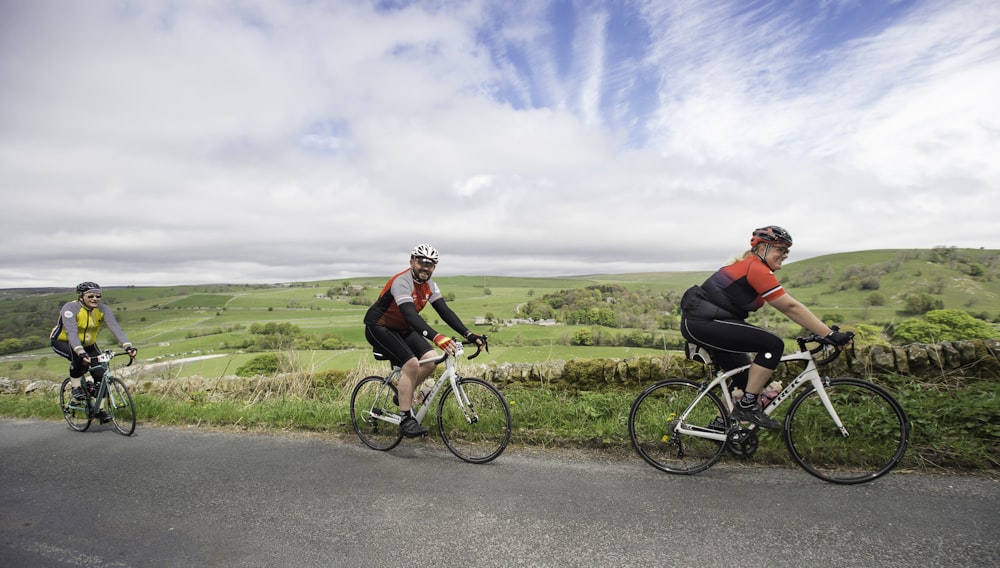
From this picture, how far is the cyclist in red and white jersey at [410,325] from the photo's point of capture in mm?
4898

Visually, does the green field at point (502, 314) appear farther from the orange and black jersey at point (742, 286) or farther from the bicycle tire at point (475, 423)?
the bicycle tire at point (475, 423)

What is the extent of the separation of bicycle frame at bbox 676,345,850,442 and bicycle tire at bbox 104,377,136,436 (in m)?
7.20

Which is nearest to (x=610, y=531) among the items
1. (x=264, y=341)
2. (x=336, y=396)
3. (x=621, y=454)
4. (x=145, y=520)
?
(x=621, y=454)

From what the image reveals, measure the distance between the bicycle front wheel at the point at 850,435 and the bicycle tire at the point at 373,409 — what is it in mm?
4122

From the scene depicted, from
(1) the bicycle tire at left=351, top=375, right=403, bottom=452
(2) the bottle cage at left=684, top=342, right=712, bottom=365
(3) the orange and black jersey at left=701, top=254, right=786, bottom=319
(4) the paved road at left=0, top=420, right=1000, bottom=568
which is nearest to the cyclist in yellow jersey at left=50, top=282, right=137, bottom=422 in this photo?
(4) the paved road at left=0, top=420, right=1000, bottom=568

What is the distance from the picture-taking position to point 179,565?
116 inches

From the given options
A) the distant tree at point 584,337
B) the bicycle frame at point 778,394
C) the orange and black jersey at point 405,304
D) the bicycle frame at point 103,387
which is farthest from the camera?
the distant tree at point 584,337

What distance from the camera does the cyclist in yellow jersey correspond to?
664 centimetres

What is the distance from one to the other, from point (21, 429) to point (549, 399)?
793 centimetres

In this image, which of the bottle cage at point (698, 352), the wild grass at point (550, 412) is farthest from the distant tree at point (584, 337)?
the bottle cage at point (698, 352)

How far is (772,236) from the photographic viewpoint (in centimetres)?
412

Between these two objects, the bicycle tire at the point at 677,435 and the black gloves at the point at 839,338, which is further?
the bicycle tire at the point at 677,435

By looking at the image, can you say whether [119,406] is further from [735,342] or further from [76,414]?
[735,342]

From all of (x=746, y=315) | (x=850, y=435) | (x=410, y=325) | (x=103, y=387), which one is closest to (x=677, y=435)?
(x=746, y=315)
